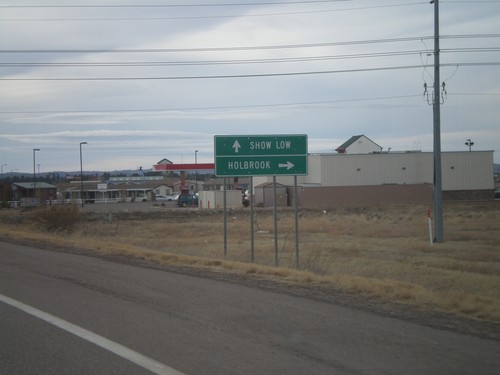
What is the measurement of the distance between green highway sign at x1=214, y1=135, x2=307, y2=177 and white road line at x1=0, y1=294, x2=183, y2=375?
975 centimetres

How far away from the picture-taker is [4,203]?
328 feet

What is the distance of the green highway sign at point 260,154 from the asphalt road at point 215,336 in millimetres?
6963

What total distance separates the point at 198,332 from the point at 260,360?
164 cm

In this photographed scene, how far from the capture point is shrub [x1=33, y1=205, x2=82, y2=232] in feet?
125

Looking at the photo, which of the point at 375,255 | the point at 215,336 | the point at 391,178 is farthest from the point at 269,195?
the point at 215,336

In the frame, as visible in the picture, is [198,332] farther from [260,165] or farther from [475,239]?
[475,239]

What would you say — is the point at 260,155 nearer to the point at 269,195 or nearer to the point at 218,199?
the point at 218,199

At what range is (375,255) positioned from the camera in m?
24.5

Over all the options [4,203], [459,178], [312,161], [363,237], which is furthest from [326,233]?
[4,203]

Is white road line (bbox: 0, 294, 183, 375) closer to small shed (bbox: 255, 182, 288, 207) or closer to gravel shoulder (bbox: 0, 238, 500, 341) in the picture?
gravel shoulder (bbox: 0, 238, 500, 341)

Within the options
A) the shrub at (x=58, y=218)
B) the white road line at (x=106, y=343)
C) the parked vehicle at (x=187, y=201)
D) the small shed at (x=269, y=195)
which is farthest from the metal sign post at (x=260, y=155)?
the parked vehicle at (x=187, y=201)

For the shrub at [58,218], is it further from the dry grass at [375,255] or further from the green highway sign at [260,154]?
the green highway sign at [260,154]

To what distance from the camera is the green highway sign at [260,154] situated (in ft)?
62.8

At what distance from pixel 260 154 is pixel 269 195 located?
64193mm
